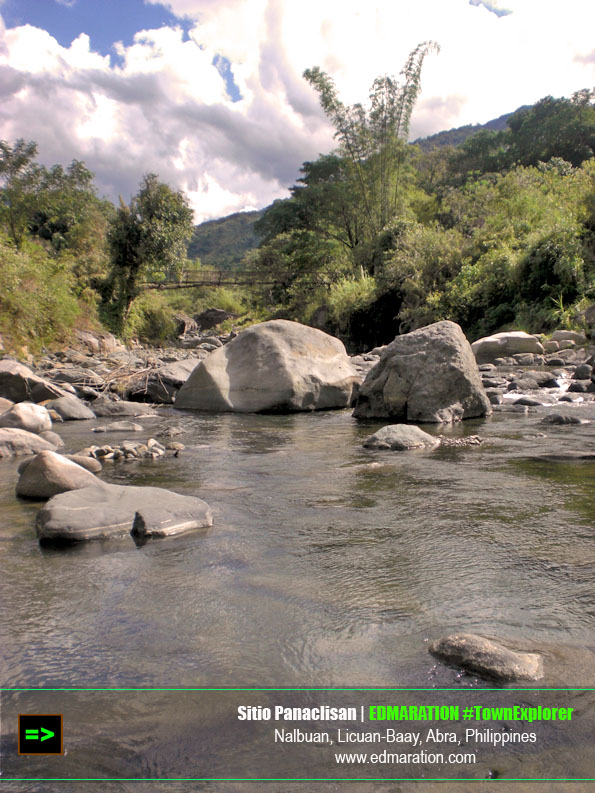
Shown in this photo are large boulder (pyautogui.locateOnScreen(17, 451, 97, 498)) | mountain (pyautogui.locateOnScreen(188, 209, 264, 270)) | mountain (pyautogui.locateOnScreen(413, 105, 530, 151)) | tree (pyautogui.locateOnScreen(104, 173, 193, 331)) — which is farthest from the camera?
mountain (pyautogui.locateOnScreen(413, 105, 530, 151))

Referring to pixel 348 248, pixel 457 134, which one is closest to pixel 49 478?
pixel 348 248

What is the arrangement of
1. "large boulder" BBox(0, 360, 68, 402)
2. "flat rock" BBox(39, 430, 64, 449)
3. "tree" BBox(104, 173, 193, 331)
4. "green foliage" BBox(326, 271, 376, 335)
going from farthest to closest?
"tree" BBox(104, 173, 193, 331), "green foliage" BBox(326, 271, 376, 335), "large boulder" BBox(0, 360, 68, 402), "flat rock" BBox(39, 430, 64, 449)

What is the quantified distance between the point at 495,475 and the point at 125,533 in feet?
10.3

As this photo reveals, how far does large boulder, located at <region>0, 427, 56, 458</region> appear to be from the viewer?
617 cm

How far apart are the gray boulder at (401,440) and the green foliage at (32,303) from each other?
14.2 meters

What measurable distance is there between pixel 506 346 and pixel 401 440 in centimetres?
969

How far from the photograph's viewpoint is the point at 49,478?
4.41 meters

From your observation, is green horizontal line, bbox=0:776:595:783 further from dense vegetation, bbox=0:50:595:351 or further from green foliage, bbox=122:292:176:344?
green foliage, bbox=122:292:176:344

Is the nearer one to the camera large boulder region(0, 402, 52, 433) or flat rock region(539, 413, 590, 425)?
flat rock region(539, 413, 590, 425)

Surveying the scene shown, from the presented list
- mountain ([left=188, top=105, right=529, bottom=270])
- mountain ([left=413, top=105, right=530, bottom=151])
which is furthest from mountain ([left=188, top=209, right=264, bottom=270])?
mountain ([left=413, top=105, right=530, bottom=151])

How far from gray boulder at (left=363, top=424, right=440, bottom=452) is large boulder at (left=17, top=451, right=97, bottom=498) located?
3170 millimetres

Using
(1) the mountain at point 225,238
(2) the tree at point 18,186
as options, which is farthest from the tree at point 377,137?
(1) the mountain at point 225,238

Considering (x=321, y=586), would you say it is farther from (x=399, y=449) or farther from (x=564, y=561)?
(x=399, y=449)

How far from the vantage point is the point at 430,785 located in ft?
5.10
